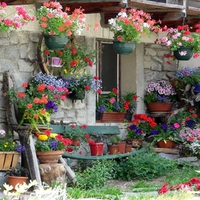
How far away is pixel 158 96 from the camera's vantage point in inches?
409

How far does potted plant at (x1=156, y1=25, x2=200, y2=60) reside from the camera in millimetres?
9375

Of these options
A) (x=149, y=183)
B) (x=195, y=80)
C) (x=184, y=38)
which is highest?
(x=184, y=38)

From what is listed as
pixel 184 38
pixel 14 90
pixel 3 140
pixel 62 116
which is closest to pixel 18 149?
pixel 3 140

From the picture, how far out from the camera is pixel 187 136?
10.1 meters

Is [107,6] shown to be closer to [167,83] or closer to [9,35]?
[9,35]

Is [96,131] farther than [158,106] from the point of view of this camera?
No

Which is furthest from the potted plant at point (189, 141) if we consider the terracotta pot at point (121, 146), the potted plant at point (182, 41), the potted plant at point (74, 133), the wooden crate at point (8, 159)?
the wooden crate at point (8, 159)

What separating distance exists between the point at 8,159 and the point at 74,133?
5.09ft

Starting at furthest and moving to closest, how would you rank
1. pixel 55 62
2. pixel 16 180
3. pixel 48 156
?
pixel 55 62
pixel 48 156
pixel 16 180

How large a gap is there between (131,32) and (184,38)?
1.33 m

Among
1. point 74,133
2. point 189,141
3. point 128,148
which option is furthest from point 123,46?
point 189,141

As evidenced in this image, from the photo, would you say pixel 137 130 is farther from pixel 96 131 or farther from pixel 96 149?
pixel 96 149

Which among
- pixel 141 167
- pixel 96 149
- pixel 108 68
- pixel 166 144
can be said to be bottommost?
pixel 141 167

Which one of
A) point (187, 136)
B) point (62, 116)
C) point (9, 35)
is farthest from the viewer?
point (187, 136)
